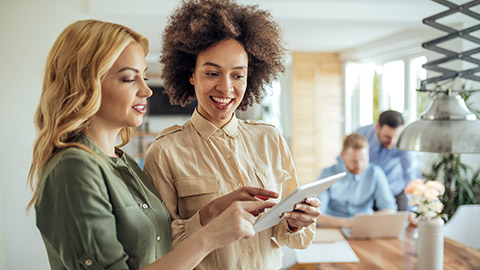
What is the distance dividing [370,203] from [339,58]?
4968mm

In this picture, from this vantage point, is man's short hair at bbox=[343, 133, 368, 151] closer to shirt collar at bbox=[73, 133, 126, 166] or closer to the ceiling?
the ceiling

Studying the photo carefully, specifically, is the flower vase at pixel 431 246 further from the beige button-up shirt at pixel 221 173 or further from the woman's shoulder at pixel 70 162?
the woman's shoulder at pixel 70 162

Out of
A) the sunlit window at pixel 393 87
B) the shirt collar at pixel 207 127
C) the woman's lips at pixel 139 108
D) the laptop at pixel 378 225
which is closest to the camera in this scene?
the woman's lips at pixel 139 108

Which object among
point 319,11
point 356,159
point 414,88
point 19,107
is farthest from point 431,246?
point 414,88

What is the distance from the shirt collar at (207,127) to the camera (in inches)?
53.9

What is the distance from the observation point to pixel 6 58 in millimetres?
3213

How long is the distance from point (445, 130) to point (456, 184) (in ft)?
9.21

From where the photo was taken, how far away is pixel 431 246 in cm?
198

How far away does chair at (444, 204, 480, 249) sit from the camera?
120 inches

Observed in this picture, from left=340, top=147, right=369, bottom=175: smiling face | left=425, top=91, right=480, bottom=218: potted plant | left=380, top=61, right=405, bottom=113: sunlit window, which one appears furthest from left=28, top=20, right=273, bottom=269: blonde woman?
left=380, top=61, right=405, bottom=113: sunlit window

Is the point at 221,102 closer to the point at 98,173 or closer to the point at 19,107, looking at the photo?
the point at 98,173

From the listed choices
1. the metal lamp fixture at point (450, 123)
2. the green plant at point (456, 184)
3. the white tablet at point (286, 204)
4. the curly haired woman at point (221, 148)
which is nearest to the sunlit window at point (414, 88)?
the green plant at point (456, 184)

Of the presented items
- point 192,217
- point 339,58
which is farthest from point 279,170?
point 339,58

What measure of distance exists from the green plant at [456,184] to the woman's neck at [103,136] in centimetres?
374
